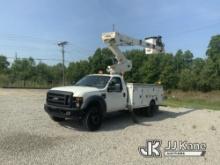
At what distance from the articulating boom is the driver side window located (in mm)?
1751

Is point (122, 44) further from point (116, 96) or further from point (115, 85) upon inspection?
point (116, 96)

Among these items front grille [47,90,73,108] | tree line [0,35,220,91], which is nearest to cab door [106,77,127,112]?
front grille [47,90,73,108]

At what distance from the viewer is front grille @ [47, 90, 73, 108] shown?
30.0 ft

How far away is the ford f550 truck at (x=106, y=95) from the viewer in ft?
30.2

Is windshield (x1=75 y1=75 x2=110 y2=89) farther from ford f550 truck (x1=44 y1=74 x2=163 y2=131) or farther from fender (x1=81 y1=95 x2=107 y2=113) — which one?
fender (x1=81 y1=95 x2=107 y2=113)

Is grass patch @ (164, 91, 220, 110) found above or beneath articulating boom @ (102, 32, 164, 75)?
beneath

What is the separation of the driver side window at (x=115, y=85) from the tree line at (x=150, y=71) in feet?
109

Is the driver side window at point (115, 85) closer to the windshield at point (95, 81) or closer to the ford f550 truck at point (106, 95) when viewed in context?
the ford f550 truck at point (106, 95)

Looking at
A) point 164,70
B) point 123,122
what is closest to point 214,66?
point 164,70

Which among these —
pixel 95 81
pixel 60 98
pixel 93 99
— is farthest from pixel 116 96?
pixel 60 98

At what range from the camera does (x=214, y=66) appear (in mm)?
56969

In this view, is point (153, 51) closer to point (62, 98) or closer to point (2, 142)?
point (62, 98)

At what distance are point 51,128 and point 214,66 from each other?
53.3m

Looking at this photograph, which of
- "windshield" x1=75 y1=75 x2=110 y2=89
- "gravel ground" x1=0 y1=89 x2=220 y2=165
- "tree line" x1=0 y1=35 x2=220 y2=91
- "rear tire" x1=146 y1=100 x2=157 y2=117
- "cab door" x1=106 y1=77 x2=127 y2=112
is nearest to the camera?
"gravel ground" x1=0 y1=89 x2=220 y2=165
